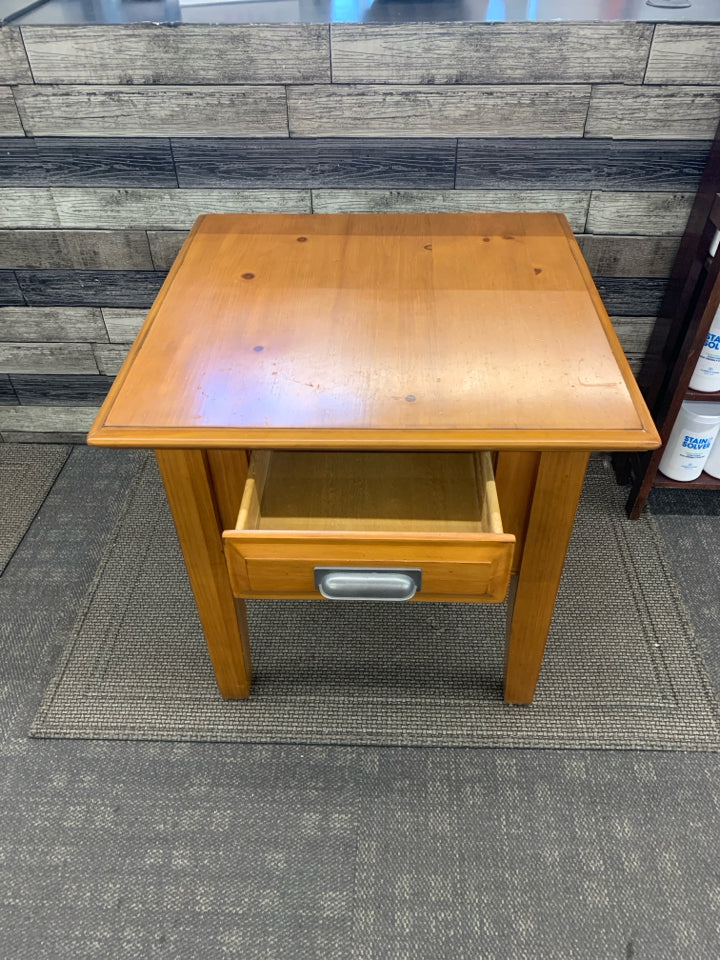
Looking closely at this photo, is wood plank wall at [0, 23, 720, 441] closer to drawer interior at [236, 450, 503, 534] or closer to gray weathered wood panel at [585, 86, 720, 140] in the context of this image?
gray weathered wood panel at [585, 86, 720, 140]

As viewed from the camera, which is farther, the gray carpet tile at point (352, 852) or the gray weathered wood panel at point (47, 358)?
the gray weathered wood panel at point (47, 358)

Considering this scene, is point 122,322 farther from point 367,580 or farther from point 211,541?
point 367,580

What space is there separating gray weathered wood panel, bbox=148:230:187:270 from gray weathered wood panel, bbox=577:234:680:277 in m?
0.80

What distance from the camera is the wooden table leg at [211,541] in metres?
0.86

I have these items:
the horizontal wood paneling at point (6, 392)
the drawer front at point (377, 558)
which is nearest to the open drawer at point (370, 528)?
the drawer front at point (377, 558)

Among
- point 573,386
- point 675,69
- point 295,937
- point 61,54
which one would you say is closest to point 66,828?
point 295,937

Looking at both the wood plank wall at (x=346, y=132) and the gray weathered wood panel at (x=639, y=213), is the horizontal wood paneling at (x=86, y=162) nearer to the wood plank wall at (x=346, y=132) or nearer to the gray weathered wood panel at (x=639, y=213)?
the wood plank wall at (x=346, y=132)

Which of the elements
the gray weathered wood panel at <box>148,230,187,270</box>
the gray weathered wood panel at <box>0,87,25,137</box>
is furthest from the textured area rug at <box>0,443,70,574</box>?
the gray weathered wood panel at <box>0,87,25,137</box>

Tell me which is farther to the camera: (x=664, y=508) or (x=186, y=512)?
(x=664, y=508)

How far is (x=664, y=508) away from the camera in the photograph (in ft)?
4.95

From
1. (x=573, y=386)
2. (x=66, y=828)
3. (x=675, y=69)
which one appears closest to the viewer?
(x=573, y=386)

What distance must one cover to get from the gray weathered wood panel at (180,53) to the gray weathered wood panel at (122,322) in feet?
1.46

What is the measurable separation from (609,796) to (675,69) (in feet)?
3.87

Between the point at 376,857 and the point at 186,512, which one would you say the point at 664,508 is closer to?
the point at 376,857
